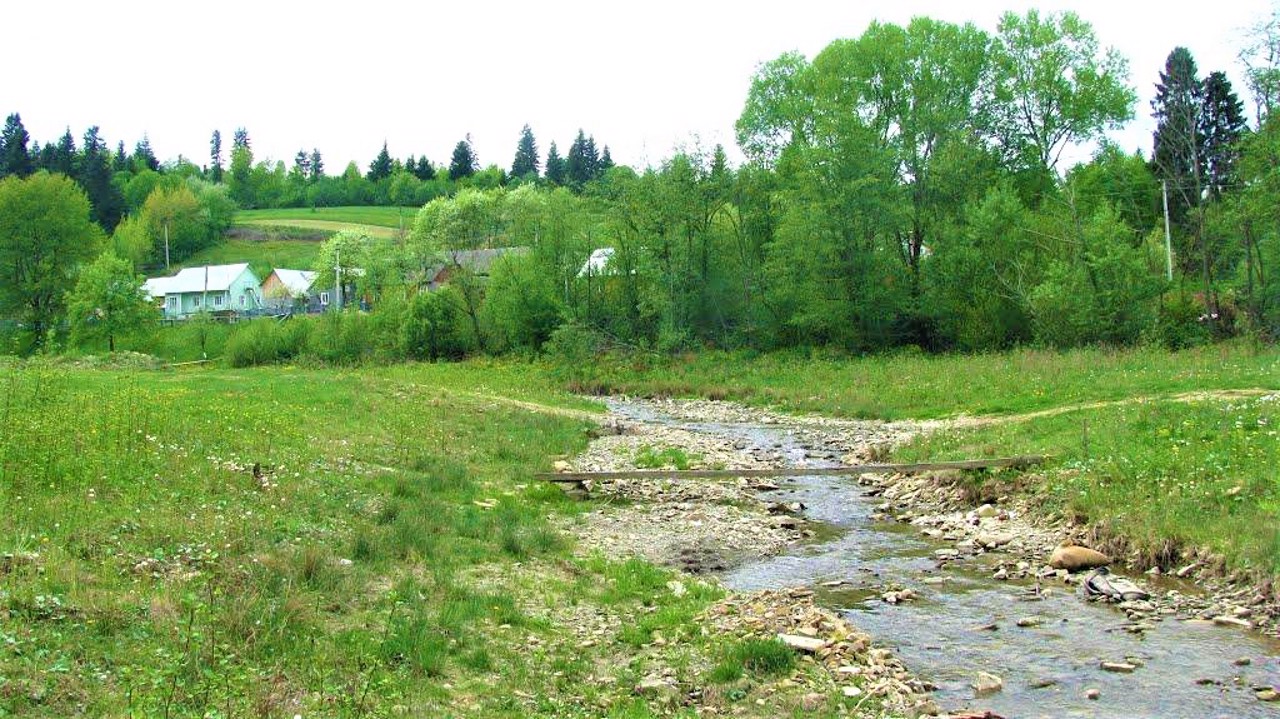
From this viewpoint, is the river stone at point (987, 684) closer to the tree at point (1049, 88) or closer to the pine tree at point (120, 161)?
the tree at point (1049, 88)

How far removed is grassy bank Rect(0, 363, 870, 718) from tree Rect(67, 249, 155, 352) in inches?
2665

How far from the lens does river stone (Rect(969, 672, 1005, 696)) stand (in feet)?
31.9

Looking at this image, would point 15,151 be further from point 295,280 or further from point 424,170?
point 424,170

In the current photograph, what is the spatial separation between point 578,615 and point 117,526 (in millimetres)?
5823

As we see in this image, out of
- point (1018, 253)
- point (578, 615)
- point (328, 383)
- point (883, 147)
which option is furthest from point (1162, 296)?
point (578, 615)

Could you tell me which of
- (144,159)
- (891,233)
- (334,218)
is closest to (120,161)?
(144,159)

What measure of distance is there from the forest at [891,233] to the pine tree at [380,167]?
106 m

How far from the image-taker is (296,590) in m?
10.6

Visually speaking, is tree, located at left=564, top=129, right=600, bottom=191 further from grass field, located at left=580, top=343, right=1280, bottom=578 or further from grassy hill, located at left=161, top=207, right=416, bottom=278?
grass field, located at left=580, top=343, right=1280, bottom=578

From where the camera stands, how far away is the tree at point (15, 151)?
11931cm

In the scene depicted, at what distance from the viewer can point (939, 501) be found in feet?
65.9

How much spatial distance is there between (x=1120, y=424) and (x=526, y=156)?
564ft

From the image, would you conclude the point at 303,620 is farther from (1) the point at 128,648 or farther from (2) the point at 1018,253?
(2) the point at 1018,253

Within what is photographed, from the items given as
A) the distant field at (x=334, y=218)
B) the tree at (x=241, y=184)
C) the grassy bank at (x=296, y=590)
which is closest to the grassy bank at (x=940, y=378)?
the grassy bank at (x=296, y=590)
